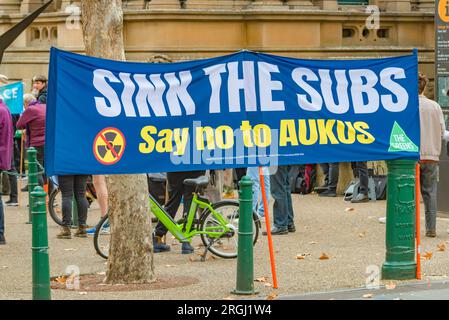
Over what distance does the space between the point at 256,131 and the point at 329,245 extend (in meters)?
3.73

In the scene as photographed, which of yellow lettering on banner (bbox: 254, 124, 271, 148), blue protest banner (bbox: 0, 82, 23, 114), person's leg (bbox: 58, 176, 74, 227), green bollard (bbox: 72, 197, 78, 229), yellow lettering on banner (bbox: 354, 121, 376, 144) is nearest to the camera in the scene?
yellow lettering on banner (bbox: 254, 124, 271, 148)

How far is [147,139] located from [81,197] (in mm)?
5208

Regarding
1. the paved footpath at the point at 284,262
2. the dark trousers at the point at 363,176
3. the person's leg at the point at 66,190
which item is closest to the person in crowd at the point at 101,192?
the person's leg at the point at 66,190

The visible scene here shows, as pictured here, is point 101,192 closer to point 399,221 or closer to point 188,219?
point 188,219

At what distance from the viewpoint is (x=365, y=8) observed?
2606cm

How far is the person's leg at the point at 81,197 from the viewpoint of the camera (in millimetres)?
15805

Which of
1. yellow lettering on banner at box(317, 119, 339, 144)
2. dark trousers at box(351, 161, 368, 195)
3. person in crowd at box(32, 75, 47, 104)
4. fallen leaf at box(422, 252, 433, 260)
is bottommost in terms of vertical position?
fallen leaf at box(422, 252, 433, 260)

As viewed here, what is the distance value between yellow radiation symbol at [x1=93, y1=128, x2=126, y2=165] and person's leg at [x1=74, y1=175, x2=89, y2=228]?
5.09 metres

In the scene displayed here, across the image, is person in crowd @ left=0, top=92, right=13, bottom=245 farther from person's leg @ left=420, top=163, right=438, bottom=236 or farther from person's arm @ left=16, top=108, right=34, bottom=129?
person's leg @ left=420, top=163, right=438, bottom=236

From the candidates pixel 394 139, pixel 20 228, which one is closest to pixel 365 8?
pixel 20 228

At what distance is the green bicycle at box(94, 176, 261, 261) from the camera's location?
1359 centimetres

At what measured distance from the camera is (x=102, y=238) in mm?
14477

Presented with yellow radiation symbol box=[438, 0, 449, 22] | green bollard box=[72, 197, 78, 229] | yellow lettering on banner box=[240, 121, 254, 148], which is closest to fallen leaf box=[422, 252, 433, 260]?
yellow lettering on banner box=[240, 121, 254, 148]

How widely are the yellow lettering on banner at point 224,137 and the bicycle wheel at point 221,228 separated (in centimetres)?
250
